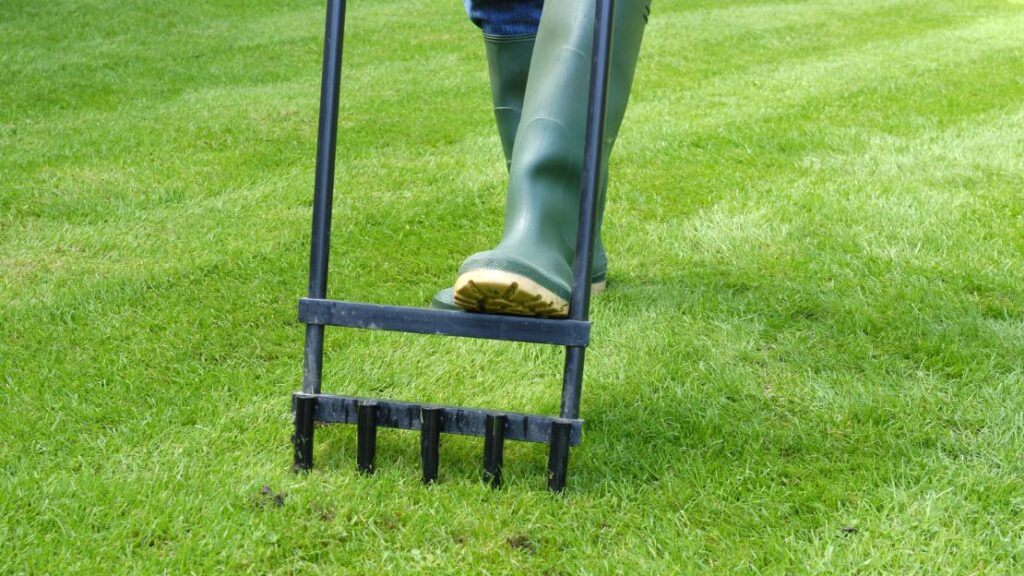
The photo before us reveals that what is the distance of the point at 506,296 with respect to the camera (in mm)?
1900

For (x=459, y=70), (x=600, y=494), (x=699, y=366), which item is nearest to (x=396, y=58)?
(x=459, y=70)

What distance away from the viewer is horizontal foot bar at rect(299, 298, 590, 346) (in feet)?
6.34

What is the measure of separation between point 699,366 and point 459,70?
5.05m

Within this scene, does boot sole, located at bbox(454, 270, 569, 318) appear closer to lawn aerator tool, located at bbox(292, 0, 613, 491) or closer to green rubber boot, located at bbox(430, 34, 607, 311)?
lawn aerator tool, located at bbox(292, 0, 613, 491)

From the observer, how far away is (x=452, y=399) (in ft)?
7.97

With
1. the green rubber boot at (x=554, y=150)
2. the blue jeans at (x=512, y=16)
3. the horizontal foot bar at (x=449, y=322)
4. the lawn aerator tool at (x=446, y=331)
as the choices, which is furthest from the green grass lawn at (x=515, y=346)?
the blue jeans at (x=512, y=16)

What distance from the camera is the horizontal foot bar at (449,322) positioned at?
6.34 feet

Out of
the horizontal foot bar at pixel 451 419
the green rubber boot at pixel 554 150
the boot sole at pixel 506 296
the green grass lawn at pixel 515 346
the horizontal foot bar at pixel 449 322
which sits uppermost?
the green rubber boot at pixel 554 150

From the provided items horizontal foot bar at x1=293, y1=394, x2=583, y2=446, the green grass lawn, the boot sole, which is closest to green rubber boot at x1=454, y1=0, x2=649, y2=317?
the boot sole

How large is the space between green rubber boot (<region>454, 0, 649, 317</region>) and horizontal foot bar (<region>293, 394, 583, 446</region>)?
7.3 inches

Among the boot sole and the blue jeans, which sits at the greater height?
the blue jeans

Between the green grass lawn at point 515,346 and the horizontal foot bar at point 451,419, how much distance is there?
0.10 meters

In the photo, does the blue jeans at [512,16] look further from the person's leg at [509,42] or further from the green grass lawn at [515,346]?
the green grass lawn at [515,346]

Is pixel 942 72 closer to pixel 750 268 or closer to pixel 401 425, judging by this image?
pixel 750 268
